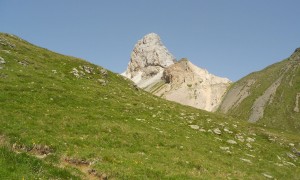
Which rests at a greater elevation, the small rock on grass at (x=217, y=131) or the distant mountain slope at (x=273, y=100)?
the distant mountain slope at (x=273, y=100)

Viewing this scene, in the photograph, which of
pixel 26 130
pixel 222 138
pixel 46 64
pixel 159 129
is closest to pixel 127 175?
pixel 26 130

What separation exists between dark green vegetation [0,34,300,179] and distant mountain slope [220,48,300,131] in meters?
105

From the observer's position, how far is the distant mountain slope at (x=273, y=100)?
145 metres

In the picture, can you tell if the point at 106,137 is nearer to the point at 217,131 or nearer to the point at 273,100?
the point at 217,131

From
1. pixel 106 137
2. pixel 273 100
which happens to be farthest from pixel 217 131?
pixel 273 100

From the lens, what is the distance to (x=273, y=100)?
161 m

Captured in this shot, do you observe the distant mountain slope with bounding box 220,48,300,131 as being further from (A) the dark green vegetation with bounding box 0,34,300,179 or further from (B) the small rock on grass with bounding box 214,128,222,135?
(A) the dark green vegetation with bounding box 0,34,300,179

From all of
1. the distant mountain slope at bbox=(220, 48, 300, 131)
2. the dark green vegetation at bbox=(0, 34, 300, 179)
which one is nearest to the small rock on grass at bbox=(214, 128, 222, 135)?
the dark green vegetation at bbox=(0, 34, 300, 179)

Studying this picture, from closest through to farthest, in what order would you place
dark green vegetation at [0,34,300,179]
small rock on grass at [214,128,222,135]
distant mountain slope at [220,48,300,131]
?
dark green vegetation at [0,34,300,179] < small rock on grass at [214,128,222,135] < distant mountain slope at [220,48,300,131]

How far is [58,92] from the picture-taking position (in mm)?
40281

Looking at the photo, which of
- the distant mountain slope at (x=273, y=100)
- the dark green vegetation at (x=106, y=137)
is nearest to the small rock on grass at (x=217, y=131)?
the dark green vegetation at (x=106, y=137)

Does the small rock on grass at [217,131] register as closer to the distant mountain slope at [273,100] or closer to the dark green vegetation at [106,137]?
the dark green vegetation at [106,137]

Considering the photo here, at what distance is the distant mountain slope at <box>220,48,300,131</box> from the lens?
145000mm

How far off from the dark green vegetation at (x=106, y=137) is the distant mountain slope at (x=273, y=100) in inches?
4118
